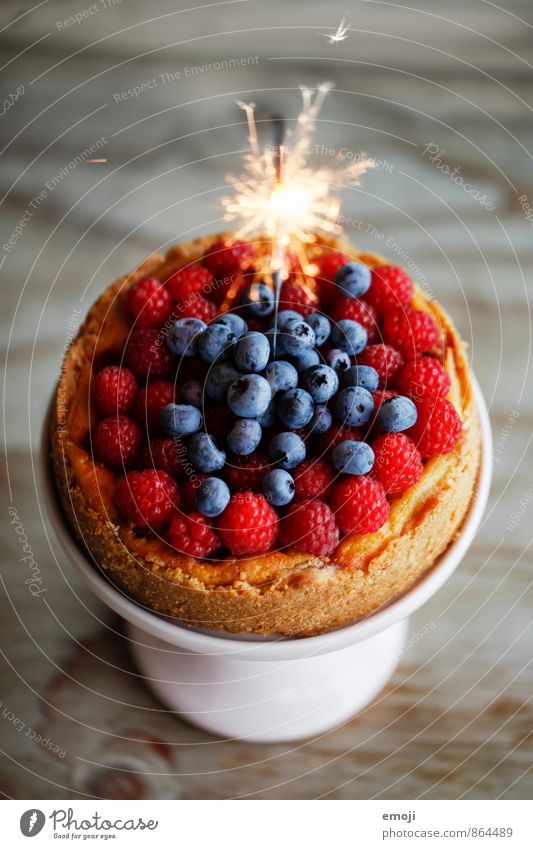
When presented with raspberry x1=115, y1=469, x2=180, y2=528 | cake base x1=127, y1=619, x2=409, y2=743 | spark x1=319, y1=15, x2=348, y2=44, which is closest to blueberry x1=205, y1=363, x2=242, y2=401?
raspberry x1=115, y1=469, x2=180, y2=528

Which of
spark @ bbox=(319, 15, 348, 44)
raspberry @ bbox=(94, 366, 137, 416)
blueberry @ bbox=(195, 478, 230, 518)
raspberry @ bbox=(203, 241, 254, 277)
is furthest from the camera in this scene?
spark @ bbox=(319, 15, 348, 44)

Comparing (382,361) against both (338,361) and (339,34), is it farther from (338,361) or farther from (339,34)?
(339,34)

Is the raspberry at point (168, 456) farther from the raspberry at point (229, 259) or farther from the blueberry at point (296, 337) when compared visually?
the raspberry at point (229, 259)

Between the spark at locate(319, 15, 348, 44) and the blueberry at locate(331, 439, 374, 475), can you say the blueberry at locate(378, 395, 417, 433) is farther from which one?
the spark at locate(319, 15, 348, 44)

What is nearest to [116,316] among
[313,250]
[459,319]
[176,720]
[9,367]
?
[313,250]

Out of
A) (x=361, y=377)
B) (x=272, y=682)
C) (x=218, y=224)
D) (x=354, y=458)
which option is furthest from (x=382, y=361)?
(x=218, y=224)

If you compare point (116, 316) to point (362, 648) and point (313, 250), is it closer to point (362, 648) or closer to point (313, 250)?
point (313, 250)
